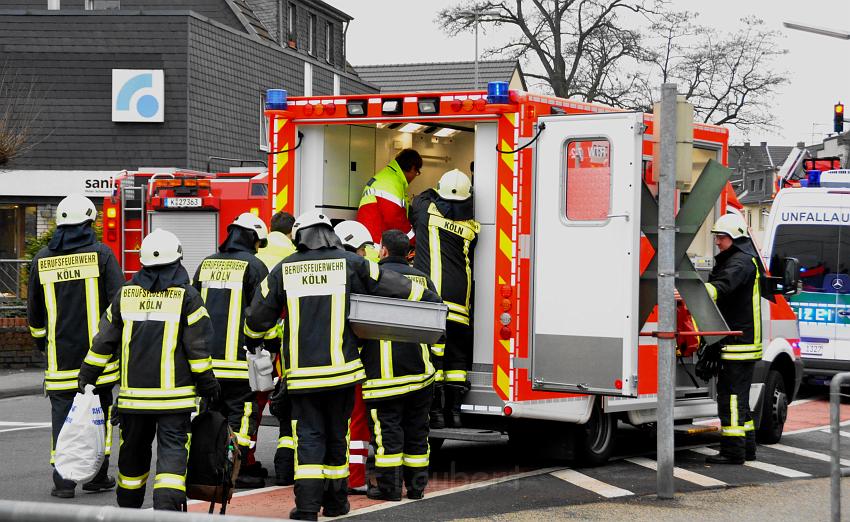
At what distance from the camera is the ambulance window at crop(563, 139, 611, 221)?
908cm

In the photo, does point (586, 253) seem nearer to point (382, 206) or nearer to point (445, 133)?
point (382, 206)

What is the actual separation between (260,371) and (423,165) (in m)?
3.73

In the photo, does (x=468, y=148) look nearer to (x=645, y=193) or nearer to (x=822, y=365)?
(x=645, y=193)

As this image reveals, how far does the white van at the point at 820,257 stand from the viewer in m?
16.3

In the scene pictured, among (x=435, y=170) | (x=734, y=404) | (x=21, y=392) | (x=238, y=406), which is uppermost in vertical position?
(x=435, y=170)

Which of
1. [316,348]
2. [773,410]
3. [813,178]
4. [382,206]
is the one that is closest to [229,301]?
[316,348]

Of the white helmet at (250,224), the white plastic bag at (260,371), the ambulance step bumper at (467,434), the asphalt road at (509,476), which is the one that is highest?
the white helmet at (250,224)

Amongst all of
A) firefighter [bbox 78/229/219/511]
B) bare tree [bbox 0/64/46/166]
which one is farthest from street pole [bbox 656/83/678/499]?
bare tree [bbox 0/64/46/166]

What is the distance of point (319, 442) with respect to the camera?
767cm

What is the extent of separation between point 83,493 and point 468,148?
475cm

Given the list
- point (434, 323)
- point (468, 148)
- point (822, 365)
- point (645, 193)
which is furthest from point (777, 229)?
point (434, 323)

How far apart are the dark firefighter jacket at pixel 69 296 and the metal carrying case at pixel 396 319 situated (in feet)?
7.24

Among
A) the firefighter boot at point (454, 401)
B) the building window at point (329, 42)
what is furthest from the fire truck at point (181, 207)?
the building window at point (329, 42)

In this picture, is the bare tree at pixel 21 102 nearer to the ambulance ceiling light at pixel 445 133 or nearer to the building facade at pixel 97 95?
the building facade at pixel 97 95
